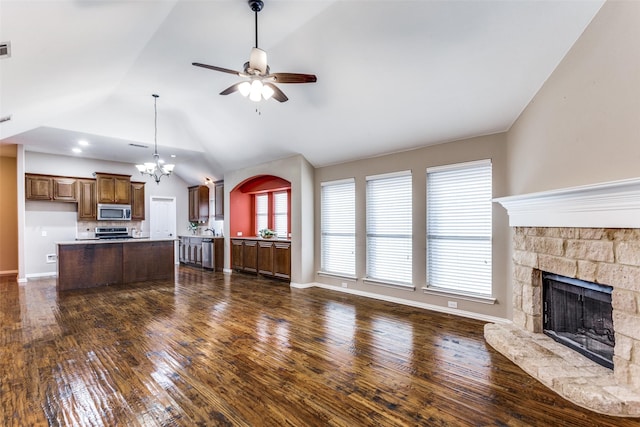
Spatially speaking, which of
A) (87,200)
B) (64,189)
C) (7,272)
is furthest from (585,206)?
(7,272)

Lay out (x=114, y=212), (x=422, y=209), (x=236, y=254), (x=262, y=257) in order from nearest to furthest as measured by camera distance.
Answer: (x=422, y=209) → (x=262, y=257) → (x=236, y=254) → (x=114, y=212)

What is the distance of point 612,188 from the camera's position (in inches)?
96.3

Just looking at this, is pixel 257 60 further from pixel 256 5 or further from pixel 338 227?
pixel 338 227

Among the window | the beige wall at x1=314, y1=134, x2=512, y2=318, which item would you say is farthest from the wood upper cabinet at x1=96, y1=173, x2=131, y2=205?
the window

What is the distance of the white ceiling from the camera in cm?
290

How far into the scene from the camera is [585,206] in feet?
9.12

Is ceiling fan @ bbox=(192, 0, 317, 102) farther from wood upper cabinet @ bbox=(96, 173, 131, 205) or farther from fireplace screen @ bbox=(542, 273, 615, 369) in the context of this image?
wood upper cabinet @ bbox=(96, 173, 131, 205)

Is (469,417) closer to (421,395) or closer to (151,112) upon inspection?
(421,395)

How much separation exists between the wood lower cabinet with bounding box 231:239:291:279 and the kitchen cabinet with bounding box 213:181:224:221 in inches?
50.0

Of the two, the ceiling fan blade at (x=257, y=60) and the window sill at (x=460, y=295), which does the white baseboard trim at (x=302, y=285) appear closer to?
the window sill at (x=460, y=295)

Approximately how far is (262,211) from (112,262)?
3.76 metres

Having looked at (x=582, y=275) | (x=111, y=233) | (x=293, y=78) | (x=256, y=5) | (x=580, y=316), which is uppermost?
(x=256, y=5)

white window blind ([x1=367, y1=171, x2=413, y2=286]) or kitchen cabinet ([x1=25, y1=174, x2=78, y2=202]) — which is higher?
kitchen cabinet ([x1=25, y1=174, x2=78, y2=202])

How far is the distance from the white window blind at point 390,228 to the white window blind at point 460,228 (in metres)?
0.41
